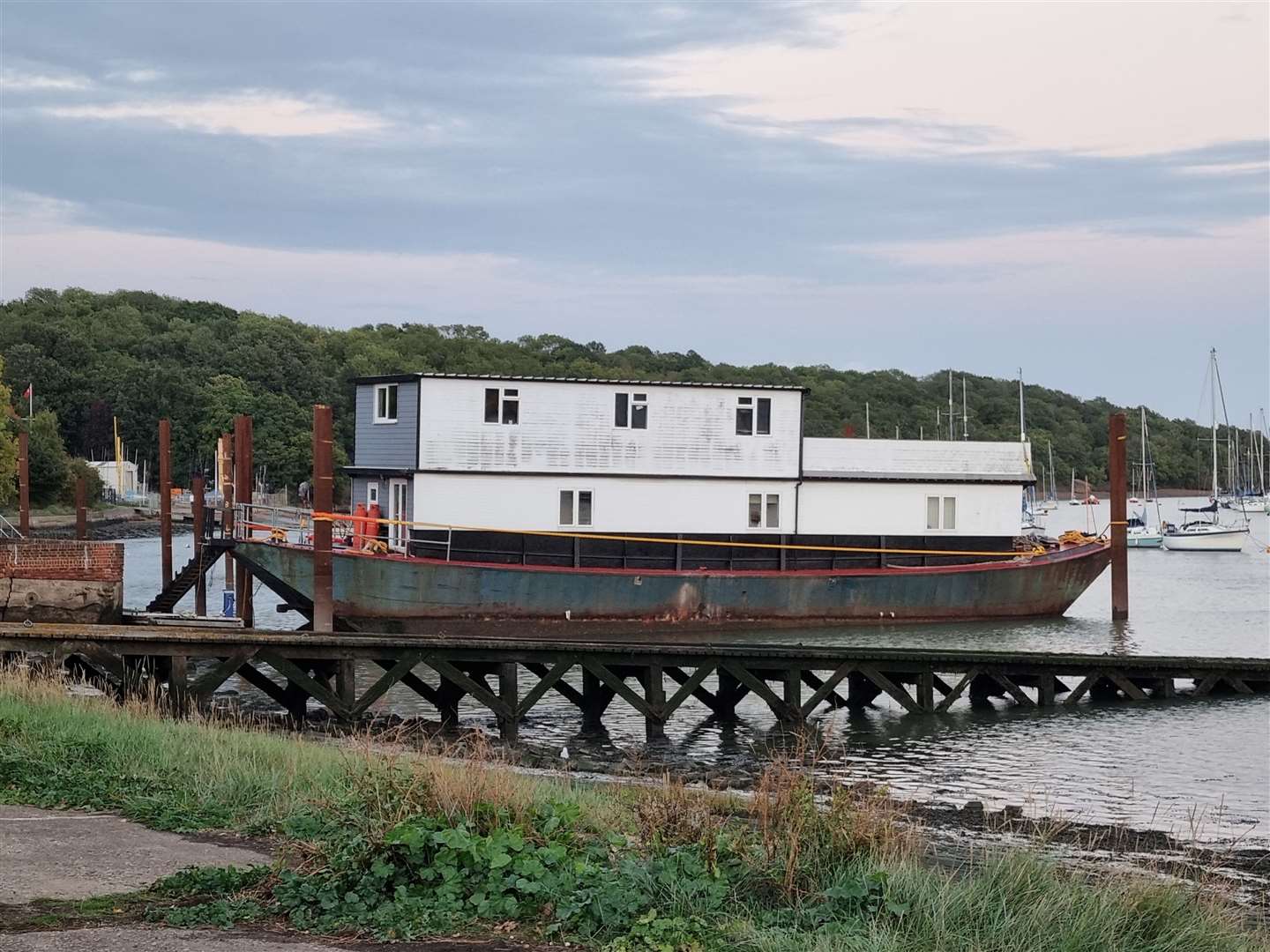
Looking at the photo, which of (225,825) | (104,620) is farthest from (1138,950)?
(104,620)

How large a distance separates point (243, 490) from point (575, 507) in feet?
26.0

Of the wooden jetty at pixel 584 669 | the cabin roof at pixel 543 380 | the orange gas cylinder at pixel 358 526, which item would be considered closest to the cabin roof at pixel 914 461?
the cabin roof at pixel 543 380

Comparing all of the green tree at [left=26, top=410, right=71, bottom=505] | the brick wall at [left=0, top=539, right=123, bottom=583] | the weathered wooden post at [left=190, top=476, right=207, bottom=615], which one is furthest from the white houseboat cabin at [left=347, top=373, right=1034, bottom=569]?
the green tree at [left=26, top=410, right=71, bottom=505]

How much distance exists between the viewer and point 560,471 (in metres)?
36.6

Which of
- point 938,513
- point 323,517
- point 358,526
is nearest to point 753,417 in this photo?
point 938,513

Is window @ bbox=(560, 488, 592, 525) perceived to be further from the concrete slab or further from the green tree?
the green tree

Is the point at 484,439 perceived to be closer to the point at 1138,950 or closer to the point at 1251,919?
the point at 1251,919

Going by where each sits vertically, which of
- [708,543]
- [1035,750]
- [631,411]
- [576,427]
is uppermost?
[631,411]

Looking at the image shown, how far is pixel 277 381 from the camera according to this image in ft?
405

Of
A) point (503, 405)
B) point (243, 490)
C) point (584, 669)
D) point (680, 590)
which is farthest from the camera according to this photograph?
point (680, 590)

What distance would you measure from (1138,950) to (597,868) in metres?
3.07

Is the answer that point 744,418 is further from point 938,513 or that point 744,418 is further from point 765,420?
point 938,513

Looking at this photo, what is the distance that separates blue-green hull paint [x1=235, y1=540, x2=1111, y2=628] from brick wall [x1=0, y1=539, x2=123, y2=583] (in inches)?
263

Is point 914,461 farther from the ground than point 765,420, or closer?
closer
